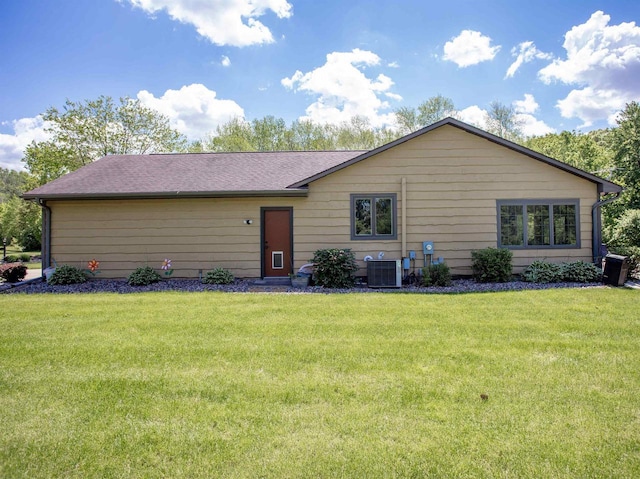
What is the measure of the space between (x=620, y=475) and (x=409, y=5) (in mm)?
12859

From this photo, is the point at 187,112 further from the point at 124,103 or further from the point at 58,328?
the point at 58,328

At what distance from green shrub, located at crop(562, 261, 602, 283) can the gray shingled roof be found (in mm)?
7129

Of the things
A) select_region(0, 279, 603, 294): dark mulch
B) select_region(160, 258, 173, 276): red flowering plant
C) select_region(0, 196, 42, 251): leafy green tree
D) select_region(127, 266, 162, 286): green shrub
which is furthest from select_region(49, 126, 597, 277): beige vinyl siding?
select_region(0, 196, 42, 251): leafy green tree

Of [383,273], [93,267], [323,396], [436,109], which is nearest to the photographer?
[323,396]

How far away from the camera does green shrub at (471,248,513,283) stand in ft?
30.9

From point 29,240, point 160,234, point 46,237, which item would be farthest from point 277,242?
point 29,240

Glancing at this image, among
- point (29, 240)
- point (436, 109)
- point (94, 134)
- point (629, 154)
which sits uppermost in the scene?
point (436, 109)

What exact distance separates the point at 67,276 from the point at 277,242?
226 inches

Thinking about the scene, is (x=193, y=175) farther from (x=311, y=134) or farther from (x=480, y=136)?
(x=311, y=134)

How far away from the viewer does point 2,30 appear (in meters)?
11.9

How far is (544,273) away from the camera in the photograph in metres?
9.58

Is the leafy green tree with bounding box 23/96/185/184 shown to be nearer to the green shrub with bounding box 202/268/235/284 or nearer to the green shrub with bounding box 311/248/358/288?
the green shrub with bounding box 202/268/235/284

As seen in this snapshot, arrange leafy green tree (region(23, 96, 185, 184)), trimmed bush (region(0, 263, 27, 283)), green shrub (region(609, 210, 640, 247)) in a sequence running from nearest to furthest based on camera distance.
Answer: trimmed bush (region(0, 263, 27, 283))
green shrub (region(609, 210, 640, 247))
leafy green tree (region(23, 96, 185, 184))

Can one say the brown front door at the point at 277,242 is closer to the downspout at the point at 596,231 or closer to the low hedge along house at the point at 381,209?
the low hedge along house at the point at 381,209
